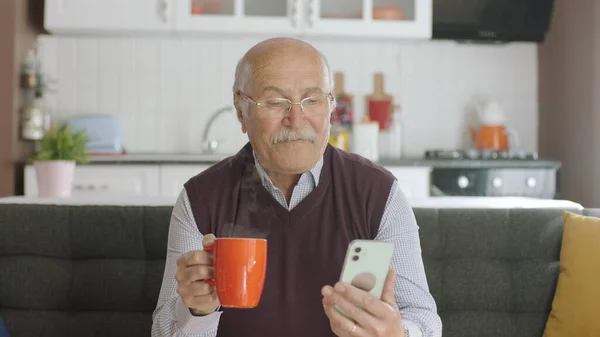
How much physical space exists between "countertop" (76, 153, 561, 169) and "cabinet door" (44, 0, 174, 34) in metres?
0.79

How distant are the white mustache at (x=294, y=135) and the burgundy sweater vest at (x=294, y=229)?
0.39ft

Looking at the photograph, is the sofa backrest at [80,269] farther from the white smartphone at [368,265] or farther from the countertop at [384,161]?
the countertop at [384,161]

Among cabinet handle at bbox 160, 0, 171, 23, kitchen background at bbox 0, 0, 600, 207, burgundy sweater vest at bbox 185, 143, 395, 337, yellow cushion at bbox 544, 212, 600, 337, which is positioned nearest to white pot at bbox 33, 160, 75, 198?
burgundy sweater vest at bbox 185, 143, 395, 337

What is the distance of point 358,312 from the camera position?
0.95 metres

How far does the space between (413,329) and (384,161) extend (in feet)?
8.39

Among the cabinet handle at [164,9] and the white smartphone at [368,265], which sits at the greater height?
the cabinet handle at [164,9]

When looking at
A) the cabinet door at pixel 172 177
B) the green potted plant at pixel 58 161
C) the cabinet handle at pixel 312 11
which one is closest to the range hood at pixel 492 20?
the cabinet handle at pixel 312 11

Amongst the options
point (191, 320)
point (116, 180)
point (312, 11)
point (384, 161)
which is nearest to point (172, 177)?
point (116, 180)

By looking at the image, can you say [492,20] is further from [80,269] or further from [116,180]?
[80,269]

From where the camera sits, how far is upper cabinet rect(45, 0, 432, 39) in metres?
3.89

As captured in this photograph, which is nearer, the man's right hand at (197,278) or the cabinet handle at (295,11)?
the man's right hand at (197,278)

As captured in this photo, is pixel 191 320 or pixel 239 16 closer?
pixel 191 320

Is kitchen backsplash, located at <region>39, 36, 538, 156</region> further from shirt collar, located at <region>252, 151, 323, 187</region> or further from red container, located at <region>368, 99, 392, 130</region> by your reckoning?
shirt collar, located at <region>252, 151, 323, 187</region>

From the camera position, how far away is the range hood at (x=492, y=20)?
13.3ft
